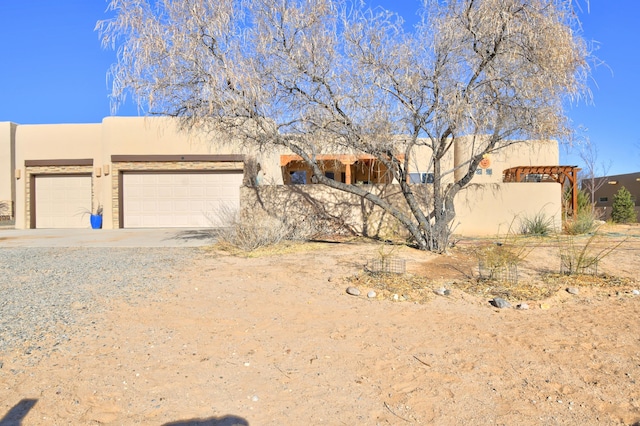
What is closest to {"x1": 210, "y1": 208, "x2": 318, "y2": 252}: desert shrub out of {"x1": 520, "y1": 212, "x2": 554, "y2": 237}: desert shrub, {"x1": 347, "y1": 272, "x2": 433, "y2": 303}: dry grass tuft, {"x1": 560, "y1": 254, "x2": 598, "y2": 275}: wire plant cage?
{"x1": 347, "y1": 272, "x2": 433, "y2": 303}: dry grass tuft

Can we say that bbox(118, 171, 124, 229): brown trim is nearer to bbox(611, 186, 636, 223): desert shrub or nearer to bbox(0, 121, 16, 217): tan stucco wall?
bbox(0, 121, 16, 217): tan stucco wall

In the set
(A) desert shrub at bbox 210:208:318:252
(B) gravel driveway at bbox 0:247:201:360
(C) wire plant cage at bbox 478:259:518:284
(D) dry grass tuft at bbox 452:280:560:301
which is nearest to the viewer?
(B) gravel driveway at bbox 0:247:201:360

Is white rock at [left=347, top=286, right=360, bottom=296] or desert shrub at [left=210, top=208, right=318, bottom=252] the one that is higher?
desert shrub at [left=210, top=208, right=318, bottom=252]

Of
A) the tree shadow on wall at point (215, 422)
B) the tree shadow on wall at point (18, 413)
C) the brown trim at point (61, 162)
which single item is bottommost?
the tree shadow on wall at point (215, 422)

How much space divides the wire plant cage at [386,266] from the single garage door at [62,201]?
1554 centimetres

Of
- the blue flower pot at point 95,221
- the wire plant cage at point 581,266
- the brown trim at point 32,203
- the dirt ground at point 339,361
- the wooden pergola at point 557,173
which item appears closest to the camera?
the dirt ground at point 339,361

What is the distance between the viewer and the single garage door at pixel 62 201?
18.8 metres

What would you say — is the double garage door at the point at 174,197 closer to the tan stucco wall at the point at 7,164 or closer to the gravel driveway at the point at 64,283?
the gravel driveway at the point at 64,283

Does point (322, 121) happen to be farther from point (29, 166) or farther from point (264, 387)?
point (29, 166)

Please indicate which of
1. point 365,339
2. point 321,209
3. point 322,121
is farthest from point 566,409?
point 321,209

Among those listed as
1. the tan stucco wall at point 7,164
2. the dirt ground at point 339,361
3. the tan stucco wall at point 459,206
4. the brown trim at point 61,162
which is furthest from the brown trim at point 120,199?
the dirt ground at point 339,361

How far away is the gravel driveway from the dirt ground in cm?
29

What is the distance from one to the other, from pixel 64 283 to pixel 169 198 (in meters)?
12.3

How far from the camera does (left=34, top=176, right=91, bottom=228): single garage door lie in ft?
61.5
